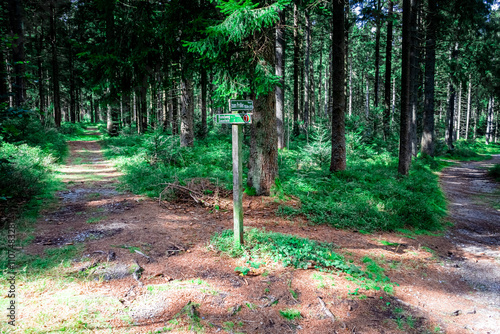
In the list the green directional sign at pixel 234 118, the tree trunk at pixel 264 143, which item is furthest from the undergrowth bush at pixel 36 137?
the green directional sign at pixel 234 118

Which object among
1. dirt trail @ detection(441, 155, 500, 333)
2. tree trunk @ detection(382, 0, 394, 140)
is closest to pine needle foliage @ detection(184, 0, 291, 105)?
dirt trail @ detection(441, 155, 500, 333)

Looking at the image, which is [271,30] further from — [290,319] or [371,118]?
[371,118]

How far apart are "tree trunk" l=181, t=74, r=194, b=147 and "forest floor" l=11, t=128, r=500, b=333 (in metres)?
7.35

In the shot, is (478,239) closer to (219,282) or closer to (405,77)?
(405,77)

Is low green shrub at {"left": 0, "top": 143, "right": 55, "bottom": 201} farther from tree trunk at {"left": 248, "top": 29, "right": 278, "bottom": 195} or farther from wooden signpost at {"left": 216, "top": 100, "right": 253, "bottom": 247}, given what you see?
tree trunk at {"left": 248, "top": 29, "right": 278, "bottom": 195}

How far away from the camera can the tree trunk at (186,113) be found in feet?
45.9

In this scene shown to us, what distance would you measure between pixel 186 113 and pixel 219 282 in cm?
1128

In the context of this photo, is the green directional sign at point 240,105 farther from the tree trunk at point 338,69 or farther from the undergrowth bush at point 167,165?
the tree trunk at point 338,69

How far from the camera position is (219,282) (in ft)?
14.6

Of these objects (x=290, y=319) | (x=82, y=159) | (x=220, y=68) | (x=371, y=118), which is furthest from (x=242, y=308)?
(x=371, y=118)

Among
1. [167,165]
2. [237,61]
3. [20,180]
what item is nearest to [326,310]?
[237,61]

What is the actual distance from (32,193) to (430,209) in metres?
10.9

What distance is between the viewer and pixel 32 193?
7883mm

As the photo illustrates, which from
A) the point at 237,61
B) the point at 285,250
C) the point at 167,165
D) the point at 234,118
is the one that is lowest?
the point at 285,250
